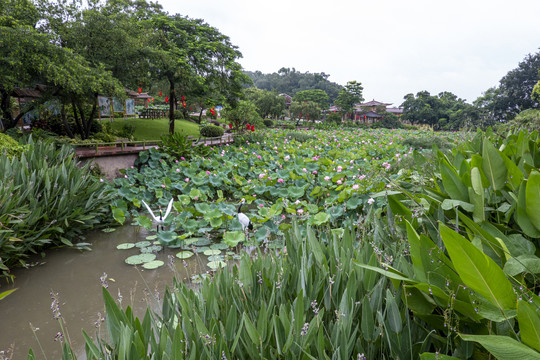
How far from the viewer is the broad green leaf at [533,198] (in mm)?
923

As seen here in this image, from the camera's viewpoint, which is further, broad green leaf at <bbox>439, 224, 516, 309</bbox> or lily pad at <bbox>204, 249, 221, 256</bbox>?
lily pad at <bbox>204, 249, 221, 256</bbox>

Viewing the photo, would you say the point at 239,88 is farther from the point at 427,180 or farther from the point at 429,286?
the point at 429,286

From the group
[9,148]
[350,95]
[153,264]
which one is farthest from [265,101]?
[153,264]

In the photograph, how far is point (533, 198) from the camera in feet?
3.15

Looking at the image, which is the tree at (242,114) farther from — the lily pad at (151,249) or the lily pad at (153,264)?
the lily pad at (153,264)

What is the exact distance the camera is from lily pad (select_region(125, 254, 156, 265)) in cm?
401

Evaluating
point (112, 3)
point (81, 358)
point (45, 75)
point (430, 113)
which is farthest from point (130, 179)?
point (430, 113)

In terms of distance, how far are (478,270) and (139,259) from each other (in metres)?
4.10

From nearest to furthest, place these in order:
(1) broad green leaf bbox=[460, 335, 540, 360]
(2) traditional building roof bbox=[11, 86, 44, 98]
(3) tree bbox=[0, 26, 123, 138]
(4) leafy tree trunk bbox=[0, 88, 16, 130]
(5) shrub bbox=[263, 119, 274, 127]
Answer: (1) broad green leaf bbox=[460, 335, 540, 360] → (3) tree bbox=[0, 26, 123, 138] → (4) leafy tree trunk bbox=[0, 88, 16, 130] → (2) traditional building roof bbox=[11, 86, 44, 98] → (5) shrub bbox=[263, 119, 274, 127]

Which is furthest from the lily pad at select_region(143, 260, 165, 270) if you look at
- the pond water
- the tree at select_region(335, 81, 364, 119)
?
the tree at select_region(335, 81, 364, 119)

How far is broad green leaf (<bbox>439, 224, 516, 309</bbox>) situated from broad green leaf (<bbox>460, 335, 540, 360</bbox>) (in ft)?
0.39

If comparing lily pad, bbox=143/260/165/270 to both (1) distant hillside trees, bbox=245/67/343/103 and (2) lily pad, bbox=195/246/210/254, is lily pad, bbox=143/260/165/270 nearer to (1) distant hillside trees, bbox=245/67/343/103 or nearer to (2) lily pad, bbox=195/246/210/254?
(2) lily pad, bbox=195/246/210/254

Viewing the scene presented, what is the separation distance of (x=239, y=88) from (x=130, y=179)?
794cm

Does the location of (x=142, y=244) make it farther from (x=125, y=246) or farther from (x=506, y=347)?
(x=506, y=347)
